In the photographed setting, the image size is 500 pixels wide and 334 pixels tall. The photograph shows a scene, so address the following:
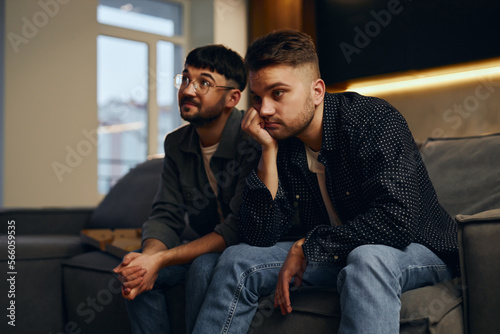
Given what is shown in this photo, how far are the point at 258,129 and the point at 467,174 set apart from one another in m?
0.75

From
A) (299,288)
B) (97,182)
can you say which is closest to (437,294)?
(299,288)

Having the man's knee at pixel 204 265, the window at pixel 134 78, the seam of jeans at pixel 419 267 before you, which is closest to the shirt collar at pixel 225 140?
the man's knee at pixel 204 265

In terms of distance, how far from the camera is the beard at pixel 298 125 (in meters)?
1.38

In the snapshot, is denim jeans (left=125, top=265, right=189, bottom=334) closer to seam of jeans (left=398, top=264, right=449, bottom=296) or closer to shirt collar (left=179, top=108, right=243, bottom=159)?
shirt collar (left=179, top=108, right=243, bottom=159)

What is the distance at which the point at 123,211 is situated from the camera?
244 cm

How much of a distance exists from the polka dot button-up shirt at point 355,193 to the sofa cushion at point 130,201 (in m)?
1.03

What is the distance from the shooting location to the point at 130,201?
97.2 inches

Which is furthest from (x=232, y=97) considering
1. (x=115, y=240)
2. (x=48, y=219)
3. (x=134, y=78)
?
(x=134, y=78)

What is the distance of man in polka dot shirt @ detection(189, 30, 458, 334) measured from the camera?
Result: 1.11m

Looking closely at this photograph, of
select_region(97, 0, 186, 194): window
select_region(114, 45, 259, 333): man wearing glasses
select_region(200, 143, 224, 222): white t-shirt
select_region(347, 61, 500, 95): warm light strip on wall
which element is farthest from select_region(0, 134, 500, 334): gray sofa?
select_region(97, 0, 186, 194): window

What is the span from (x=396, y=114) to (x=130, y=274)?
86 cm

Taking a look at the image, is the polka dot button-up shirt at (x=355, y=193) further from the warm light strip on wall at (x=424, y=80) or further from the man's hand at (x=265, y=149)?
the warm light strip on wall at (x=424, y=80)

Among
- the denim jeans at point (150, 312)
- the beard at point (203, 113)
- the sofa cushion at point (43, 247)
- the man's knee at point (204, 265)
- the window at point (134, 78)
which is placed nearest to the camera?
the man's knee at point (204, 265)

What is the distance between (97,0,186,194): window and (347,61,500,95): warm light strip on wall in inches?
107
